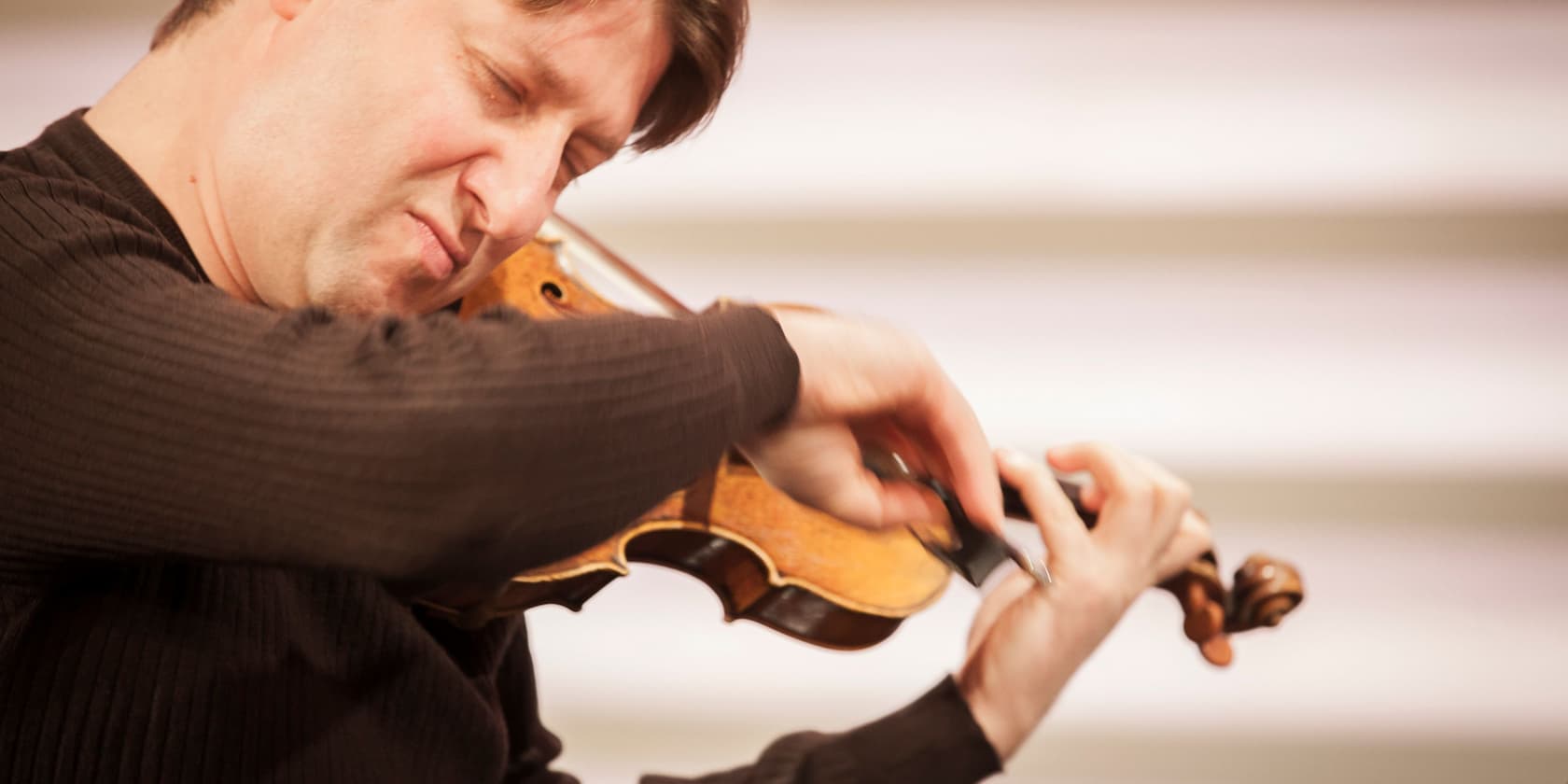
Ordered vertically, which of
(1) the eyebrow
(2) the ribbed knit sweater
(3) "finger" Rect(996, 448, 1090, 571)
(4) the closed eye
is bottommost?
(2) the ribbed knit sweater

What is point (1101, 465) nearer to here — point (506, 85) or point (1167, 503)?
point (1167, 503)

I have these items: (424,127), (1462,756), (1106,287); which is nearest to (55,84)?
(424,127)

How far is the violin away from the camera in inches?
42.9

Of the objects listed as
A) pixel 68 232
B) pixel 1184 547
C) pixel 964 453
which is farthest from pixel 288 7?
pixel 1184 547

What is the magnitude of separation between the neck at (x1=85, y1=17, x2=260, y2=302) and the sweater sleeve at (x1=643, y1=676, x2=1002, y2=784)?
0.61 meters

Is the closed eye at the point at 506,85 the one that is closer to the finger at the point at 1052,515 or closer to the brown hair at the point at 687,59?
the brown hair at the point at 687,59

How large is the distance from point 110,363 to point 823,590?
68 cm

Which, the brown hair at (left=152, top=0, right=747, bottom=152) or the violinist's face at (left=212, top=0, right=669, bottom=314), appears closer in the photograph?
the violinist's face at (left=212, top=0, right=669, bottom=314)

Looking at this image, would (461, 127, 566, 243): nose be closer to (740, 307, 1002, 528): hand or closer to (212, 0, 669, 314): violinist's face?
(212, 0, 669, 314): violinist's face

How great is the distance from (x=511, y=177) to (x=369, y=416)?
0.33 metres

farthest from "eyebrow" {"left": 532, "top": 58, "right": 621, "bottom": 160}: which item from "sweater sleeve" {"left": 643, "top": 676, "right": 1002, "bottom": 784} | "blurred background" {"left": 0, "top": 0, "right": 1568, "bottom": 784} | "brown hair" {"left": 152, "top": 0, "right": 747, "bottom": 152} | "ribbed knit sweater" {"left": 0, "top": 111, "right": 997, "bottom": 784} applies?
"blurred background" {"left": 0, "top": 0, "right": 1568, "bottom": 784}

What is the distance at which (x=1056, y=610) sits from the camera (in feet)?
3.32

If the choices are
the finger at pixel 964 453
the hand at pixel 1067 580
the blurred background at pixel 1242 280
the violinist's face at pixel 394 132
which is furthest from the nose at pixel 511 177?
the blurred background at pixel 1242 280

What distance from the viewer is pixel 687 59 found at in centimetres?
97
